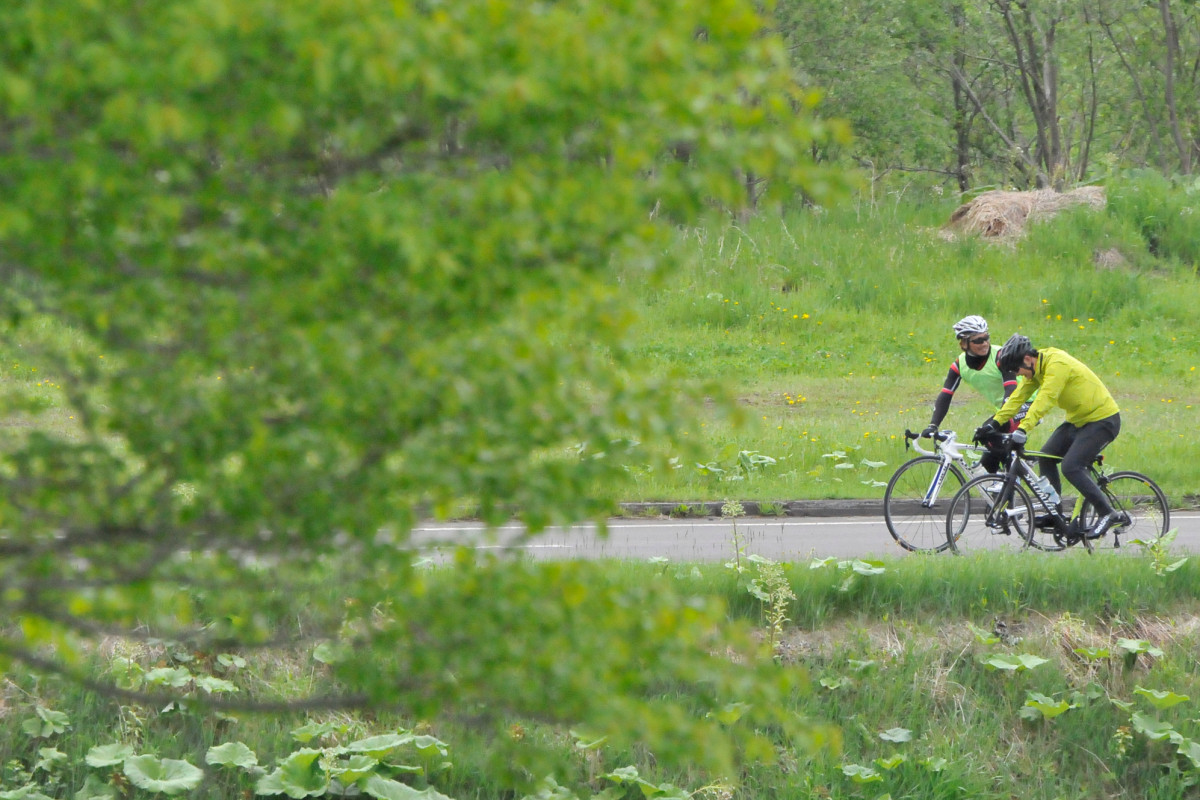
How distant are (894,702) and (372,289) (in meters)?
6.11

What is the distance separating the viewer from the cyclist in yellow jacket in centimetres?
959

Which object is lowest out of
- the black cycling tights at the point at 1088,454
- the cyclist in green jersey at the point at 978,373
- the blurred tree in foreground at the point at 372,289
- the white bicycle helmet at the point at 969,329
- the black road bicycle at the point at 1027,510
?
the black road bicycle at the point at 1027,510

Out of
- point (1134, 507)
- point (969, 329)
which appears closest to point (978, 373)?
point (969, 329)

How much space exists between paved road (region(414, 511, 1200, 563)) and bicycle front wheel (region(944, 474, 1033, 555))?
50 centimetres

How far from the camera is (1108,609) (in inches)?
334

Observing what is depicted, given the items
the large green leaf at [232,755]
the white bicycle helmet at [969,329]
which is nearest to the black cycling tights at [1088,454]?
the white bicycle helmet at [969,329]

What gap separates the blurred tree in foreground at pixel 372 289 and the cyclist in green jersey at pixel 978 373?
7658 mm

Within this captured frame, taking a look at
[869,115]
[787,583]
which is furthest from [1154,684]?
[869,115]

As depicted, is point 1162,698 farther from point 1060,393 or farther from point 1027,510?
point 1060,393

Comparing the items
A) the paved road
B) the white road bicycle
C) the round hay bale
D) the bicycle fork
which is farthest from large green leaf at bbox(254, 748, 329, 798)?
the round hay bale

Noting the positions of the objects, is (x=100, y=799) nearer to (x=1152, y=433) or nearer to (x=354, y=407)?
(x=354, y=407)

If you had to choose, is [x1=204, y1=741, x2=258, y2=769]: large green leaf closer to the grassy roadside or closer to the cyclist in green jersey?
the grassy roadside

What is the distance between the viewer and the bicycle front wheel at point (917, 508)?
412 inches

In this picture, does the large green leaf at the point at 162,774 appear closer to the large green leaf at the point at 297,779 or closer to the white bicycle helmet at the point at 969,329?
the large green leaf at the point at 297,779
